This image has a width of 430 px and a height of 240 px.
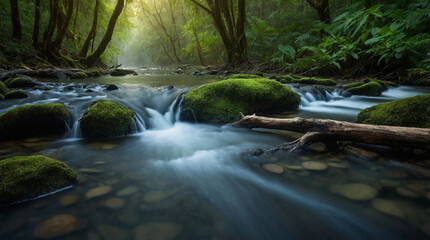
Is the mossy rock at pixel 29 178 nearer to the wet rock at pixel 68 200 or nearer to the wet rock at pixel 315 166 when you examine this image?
the wet rock at pixel 68 200

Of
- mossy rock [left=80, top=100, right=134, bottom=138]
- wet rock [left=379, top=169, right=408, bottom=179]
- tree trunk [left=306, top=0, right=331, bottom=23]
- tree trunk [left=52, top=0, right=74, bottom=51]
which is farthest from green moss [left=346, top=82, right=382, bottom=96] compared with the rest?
tree trunk [left=52, top=0, right=74, bottom=51]

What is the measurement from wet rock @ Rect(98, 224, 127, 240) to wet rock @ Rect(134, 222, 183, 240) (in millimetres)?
74

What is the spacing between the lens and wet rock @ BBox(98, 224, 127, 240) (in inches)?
49.3

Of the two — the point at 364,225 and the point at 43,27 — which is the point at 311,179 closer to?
the point at 364,225

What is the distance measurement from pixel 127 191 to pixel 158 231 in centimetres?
54

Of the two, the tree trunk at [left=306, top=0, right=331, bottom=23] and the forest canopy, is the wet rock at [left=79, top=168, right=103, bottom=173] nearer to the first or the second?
the forest canopy

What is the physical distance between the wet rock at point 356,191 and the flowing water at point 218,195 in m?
0.04

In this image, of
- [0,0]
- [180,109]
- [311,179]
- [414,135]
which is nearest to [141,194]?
[311,179]

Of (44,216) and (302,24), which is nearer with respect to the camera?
(44,216)

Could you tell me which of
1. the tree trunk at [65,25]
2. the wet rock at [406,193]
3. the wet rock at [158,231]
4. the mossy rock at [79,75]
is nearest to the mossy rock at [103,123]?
the wet rock at [158,231]

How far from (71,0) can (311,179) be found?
14179 millimetres

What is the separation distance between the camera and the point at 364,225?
133 centimetres

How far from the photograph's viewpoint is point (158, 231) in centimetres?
130

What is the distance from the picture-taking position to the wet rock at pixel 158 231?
49.6 inches
